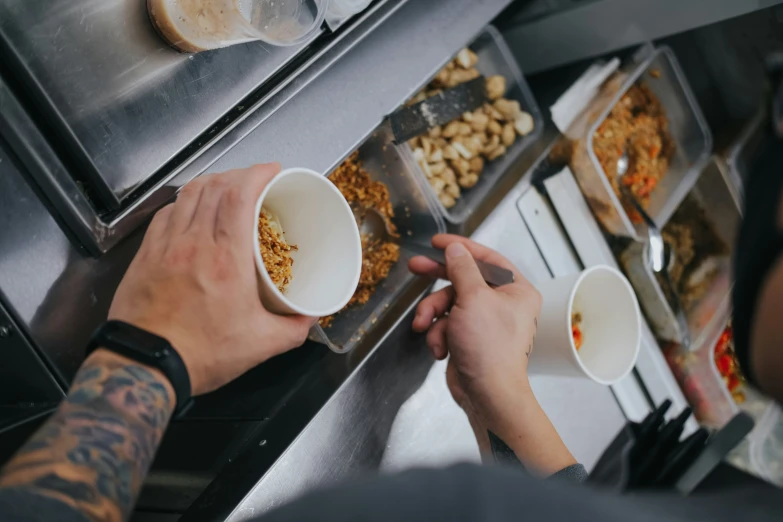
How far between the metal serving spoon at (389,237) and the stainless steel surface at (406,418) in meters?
0.14

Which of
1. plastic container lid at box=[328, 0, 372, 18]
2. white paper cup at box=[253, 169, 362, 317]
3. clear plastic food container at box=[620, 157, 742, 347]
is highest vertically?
plastic container lid at box=[328, 0, 372, 18]

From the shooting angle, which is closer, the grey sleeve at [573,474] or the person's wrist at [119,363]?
the person's wrist at [119,363]

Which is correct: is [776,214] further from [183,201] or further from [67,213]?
[67,213]

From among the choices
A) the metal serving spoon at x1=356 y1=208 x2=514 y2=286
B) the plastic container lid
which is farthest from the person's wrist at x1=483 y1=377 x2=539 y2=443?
the plastic container lid

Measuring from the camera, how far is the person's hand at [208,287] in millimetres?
719

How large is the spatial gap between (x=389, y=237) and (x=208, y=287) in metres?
0.61

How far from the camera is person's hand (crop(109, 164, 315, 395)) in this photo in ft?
2.36

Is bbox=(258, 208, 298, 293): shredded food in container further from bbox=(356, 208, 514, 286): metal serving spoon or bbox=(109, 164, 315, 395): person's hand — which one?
bbox=(356, 208, 514, 286): metal serving spoon

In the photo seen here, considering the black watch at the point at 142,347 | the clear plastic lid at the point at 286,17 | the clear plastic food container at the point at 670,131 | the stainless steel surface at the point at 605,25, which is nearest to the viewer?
the black watch at the point at 142,347

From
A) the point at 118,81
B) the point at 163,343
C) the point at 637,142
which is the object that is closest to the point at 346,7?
the point at 118,81

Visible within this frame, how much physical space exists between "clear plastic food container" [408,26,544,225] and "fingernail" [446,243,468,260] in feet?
0.83

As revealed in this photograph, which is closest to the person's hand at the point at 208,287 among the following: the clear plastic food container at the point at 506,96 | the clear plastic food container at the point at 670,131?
the clear plastic food container at the point at 506,96

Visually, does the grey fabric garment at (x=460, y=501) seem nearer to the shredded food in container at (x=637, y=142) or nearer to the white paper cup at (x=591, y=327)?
the white paper cup at (x=591, y=327)

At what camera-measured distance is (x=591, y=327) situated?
1.28m
